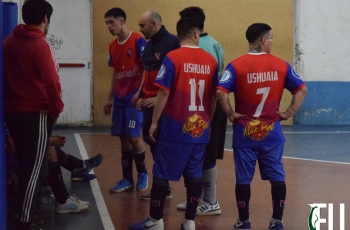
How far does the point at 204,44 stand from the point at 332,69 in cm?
905

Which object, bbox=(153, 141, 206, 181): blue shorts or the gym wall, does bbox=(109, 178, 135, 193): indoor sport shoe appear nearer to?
bbox=(153, 141, 206, 181): blue shorts

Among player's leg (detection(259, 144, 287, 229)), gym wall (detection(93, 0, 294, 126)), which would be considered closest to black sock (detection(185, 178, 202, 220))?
player's leg (detection(259, 144, 287, 229))

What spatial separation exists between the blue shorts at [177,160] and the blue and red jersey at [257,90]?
40cm

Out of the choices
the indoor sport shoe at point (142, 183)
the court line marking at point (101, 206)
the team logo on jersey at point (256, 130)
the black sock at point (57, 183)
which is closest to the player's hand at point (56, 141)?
the black sock at point (57, 183)

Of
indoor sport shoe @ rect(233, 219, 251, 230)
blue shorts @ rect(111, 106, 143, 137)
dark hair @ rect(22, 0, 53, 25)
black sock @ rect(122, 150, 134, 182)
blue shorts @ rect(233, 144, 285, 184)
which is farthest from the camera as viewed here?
black sock @ rect(122, 150, 134, 182)

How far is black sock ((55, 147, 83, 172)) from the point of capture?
8078 mm

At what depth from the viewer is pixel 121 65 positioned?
7.79m

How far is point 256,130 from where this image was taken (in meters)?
5.93

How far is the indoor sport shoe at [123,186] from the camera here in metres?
7.83

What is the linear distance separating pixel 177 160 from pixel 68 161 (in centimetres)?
272

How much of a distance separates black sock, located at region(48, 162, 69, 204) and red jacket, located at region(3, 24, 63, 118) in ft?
3.50

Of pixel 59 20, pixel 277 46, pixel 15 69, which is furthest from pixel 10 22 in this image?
pixel 277 46

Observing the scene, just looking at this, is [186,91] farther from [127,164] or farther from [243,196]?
[127,164]

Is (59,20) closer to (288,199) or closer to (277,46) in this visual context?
(277,46)
